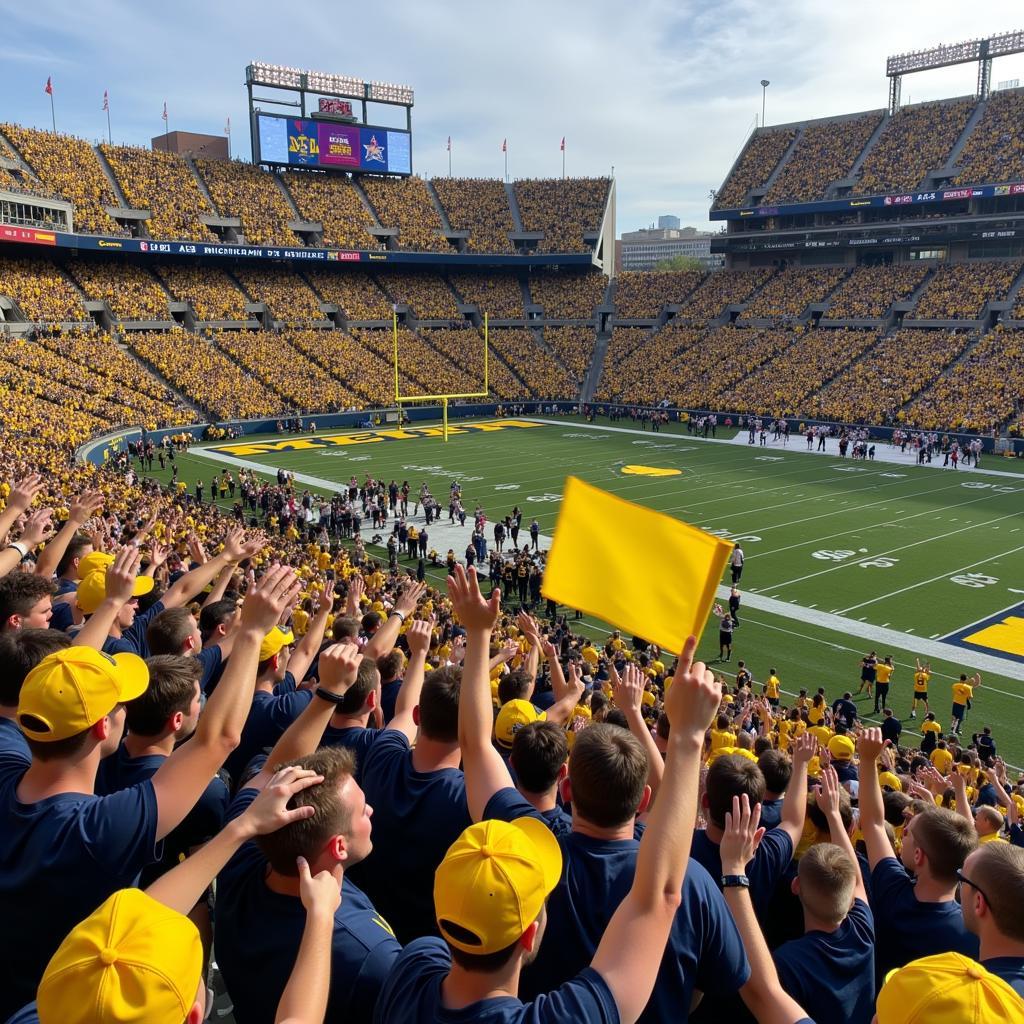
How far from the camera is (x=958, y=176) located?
2069 inches

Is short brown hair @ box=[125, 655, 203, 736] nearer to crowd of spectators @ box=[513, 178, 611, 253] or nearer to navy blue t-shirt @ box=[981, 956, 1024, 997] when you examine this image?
navy blue t-shirt @ box=[981, 956, 1024, 997]

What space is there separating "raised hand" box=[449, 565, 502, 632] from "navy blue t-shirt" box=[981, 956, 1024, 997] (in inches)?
77.6

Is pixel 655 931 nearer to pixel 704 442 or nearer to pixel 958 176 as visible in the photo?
pixel 704 442

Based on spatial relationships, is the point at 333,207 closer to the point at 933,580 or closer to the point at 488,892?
the point at 933,580

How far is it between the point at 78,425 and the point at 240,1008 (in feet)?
120

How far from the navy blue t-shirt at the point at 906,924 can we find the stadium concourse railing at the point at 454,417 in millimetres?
31330

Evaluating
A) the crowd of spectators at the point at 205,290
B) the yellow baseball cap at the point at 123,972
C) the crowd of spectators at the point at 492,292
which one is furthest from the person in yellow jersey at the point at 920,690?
the crowd of spectators at the point at 492,292

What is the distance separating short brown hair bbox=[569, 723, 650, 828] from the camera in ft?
9.13

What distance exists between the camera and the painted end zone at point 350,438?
1612 inches

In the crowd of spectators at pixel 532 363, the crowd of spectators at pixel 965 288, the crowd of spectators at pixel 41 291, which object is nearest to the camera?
the crowd of spectators at pixel 41 291

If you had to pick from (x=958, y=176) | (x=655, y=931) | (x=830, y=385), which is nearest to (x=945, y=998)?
(x=655, y=931)

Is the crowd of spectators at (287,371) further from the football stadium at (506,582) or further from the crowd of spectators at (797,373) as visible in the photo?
the crowd of spectators at (797,373)

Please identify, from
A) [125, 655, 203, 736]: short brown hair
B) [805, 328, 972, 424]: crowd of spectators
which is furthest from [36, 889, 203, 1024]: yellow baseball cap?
[805, 328, 972, 424]: crowd of spectators

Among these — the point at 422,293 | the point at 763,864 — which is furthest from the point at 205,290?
the point at 763,864
